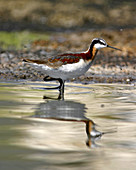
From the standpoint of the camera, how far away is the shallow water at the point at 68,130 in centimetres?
526

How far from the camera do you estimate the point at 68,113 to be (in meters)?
8.17

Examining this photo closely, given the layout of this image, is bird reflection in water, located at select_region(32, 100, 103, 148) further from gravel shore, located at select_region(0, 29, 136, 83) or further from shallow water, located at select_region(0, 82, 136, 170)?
gravel shore, located at select_region(0, 29, 136, 83)

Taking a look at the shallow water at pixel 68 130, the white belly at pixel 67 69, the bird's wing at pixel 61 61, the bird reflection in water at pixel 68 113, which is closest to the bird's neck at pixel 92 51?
the white belly at pixel 67 69

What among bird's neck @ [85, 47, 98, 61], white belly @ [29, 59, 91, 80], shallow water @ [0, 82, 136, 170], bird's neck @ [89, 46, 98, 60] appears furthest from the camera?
bird's neck @ [89, 46, 98, 60]

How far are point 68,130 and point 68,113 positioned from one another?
4.63 ft

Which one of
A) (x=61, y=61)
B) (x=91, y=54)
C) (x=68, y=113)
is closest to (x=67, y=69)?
(x=61, y=61)

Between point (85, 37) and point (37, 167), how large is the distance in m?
20.8

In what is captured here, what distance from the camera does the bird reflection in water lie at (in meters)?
6.53

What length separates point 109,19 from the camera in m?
34.5

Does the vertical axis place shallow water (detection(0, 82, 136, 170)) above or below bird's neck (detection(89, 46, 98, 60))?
below

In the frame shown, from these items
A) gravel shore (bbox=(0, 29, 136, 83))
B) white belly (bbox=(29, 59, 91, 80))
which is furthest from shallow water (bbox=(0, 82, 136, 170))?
gravel shore (bbox=(0, 29, 136, 83))

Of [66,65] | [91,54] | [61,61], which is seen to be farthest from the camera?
[91,54]

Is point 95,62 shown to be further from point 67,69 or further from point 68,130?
point 68,130

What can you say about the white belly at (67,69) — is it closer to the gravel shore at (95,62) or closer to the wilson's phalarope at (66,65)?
the wilson's phalarope at (66,65)
